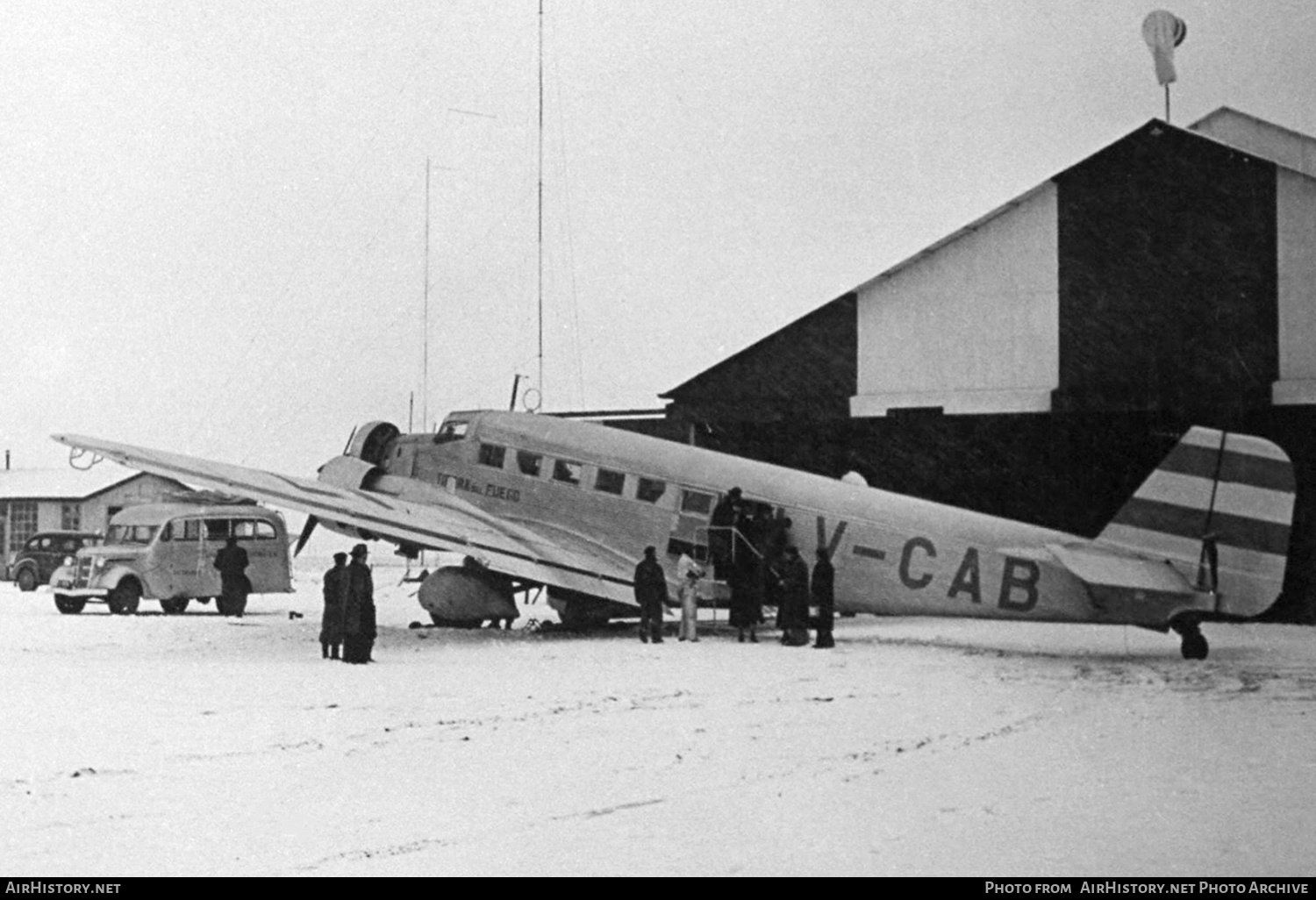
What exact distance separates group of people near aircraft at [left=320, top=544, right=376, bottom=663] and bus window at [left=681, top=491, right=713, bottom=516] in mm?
4440

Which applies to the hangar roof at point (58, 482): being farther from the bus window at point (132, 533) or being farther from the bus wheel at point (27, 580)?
the bus window at point (132, 533)

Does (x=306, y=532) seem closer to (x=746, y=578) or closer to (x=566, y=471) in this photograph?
(x=566, y=471)

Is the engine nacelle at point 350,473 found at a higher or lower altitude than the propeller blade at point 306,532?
higher

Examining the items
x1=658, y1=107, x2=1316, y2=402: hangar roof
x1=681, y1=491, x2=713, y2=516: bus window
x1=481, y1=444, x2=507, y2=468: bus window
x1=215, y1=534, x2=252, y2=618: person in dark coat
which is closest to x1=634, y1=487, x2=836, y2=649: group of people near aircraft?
x1=681, y1=491, x2=713, y2=516: bus window

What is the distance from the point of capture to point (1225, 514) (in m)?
13.1

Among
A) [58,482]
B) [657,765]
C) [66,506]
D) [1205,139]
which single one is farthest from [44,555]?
[657,765]

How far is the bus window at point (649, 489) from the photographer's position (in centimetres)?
1670

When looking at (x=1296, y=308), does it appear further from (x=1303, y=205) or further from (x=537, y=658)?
Result: (x=537, y=658)

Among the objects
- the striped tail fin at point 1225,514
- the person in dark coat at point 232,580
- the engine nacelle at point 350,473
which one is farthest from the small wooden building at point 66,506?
the striped tail fin at point 1225,514

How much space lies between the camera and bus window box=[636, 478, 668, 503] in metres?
16.7

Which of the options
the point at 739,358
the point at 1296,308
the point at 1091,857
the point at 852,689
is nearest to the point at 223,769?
the point at 1091,857

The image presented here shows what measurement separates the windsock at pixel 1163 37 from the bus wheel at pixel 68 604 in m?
18.5

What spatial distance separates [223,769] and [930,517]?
946 cm

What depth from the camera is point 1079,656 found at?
1384 centimetres
